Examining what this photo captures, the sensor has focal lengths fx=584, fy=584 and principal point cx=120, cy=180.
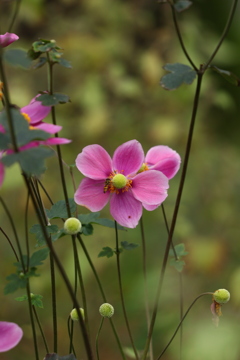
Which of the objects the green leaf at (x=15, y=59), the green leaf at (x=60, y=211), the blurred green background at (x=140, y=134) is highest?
the green leaf at (x=15, y=59)

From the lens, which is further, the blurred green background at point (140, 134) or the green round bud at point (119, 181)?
the blurred green background at point (140, 134)

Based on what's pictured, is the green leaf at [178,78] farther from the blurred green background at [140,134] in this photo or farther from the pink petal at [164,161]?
the blurred green background at [140,134]

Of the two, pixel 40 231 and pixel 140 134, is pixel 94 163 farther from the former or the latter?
pixel 140 134

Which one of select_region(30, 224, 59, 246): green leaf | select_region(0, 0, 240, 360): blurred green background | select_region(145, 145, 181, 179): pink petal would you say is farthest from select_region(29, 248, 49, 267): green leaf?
select_region(0, 0, 240, 360): blurred green background

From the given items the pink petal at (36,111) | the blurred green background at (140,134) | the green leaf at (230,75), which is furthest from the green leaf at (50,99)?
the blurred green background at (140,134)

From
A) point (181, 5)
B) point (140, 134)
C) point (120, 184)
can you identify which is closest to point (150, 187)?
point (120, 184)

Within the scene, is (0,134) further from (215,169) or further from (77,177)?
(215,169)

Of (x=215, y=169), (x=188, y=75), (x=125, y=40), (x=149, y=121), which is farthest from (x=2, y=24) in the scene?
(x=188, y=75)
